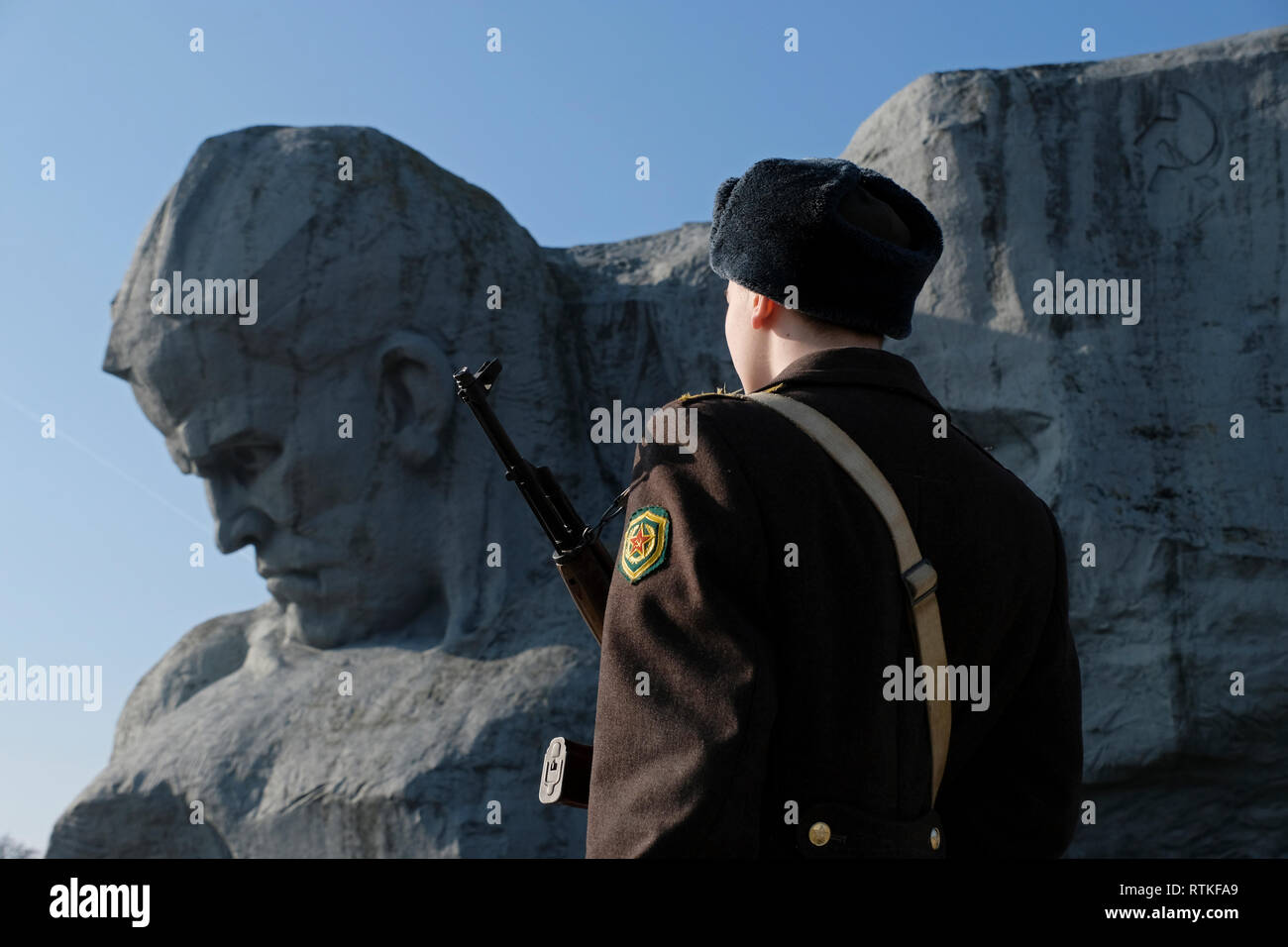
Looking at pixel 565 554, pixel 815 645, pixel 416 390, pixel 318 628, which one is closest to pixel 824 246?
pixel 815 645

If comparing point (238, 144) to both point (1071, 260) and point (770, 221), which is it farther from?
point (770, 221)

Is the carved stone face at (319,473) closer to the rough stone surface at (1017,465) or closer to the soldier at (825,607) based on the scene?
the rough stone surface at (1017,465)

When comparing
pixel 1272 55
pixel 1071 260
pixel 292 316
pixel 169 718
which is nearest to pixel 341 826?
pixel 169 718

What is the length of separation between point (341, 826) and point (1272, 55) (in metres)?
3.38

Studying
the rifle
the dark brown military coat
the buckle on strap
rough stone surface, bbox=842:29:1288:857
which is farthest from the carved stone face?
the buckle on strap

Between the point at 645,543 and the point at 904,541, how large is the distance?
0.92 feet

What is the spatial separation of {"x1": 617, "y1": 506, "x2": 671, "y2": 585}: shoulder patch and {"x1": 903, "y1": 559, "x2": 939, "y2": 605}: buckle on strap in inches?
10.6

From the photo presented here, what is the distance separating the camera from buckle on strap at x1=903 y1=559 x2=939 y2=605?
5.26ft

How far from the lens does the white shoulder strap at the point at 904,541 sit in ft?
5.28

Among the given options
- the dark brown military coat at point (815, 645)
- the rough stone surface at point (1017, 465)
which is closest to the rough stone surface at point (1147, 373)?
the rough stone surface at point (1017, 465)

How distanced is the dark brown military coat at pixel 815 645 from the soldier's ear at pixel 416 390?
122 inches

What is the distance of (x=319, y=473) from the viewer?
473 centimetres

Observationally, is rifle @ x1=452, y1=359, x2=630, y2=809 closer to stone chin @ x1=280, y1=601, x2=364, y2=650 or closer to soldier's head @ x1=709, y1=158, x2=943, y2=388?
soldier's head @ x1=709, y1=158, x2=943, y2=388

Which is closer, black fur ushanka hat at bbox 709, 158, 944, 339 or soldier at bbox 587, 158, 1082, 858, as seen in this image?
soldier at bbox 587, 158, 1082, 858
